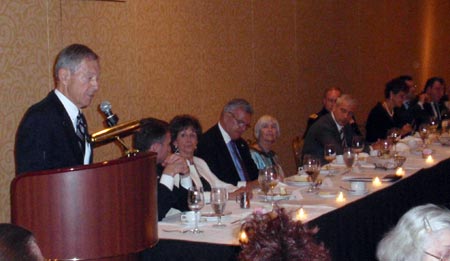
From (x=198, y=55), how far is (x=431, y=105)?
13.8 feet

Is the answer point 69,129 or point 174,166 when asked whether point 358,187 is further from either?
point 69,129

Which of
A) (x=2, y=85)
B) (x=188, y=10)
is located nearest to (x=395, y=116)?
(x=188, y=10)

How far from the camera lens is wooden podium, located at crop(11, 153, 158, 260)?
224 cm

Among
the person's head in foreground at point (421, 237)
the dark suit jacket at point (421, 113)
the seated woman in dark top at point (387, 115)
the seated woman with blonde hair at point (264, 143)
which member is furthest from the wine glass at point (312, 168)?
the dark suit jacket at point (421, 113)

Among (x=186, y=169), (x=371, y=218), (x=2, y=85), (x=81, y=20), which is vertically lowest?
(x=371, y=218)

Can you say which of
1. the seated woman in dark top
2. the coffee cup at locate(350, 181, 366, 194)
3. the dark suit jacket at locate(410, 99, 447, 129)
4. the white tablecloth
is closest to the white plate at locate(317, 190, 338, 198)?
the white tablecloth

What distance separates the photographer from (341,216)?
393 cm

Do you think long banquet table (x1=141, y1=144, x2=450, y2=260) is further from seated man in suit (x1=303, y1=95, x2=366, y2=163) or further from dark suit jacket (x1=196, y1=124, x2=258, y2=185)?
seated man in suit (x1=303, y1=95, x2=366, y2=163)

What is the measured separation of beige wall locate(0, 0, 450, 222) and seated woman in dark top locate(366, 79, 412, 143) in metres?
0.89

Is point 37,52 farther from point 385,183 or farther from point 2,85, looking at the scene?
point 385,183

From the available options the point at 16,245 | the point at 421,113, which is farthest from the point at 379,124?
the point at 16,245

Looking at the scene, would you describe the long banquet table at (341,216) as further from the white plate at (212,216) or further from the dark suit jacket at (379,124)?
the dark suit jacket at (379,124)

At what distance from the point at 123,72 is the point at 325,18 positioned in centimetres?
450

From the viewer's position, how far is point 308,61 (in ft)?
29.2
